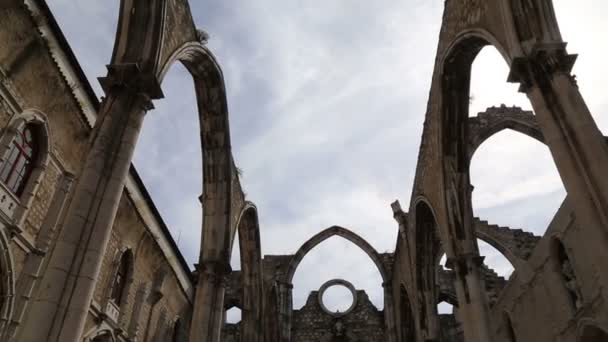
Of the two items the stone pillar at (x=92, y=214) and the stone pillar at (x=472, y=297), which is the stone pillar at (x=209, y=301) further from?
the stone pillar at (x=92, y=214)

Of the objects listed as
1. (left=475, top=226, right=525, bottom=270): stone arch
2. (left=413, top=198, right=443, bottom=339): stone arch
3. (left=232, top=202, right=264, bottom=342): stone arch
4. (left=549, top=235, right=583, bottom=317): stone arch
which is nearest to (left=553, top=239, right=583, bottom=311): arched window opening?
(left=549, top=235, right=583, bottom=317): stone arch

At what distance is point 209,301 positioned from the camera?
438 inches

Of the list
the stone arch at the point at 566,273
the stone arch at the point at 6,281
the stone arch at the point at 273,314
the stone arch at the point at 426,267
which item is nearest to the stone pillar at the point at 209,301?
the stone arch at the point at 6,281

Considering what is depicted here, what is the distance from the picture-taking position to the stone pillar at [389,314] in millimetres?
18766

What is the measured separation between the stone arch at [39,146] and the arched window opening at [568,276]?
A: 38.3 ft

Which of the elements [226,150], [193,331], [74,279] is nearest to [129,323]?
[193,331]

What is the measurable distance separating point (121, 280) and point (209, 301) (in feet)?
12.0

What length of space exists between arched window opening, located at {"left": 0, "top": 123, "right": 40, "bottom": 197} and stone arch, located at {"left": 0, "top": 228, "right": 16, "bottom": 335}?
102 centimetres

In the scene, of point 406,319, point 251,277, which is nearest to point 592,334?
point 406,319

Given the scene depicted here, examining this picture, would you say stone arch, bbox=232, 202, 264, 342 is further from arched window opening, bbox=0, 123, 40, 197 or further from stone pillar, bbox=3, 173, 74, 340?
arched window opening, bbox=0, 123, 40, 197

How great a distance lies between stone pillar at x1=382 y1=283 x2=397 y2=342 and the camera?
61.6 ft

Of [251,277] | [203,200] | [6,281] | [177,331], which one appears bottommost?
[6,281]

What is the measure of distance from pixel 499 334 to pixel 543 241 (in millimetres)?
4428

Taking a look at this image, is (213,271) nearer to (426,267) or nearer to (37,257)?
(37,257)
